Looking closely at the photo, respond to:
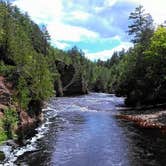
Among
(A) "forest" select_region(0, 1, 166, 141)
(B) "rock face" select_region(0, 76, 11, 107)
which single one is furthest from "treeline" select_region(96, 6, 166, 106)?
(B) "rock face" select_region(0, 76, 11, 107)

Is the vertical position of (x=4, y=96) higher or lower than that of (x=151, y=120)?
higher

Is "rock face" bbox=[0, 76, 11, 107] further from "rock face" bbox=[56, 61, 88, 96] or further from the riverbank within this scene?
"rock face" bbox=[56, 61, 88, 96]

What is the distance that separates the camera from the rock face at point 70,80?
15125cm

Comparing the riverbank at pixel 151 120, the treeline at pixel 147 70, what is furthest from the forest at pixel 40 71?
the riverbank at pixel 151 120

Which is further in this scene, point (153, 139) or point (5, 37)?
point (5, 37)

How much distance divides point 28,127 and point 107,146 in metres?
12.6

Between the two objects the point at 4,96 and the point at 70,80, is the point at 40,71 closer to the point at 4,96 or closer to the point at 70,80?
the point at 4,96

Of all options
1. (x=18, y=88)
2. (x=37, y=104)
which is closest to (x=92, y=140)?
(x=18, y=88)

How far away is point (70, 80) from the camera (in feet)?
503

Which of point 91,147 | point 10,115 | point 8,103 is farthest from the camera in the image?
point 8,103

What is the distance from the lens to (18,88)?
46.7 metres

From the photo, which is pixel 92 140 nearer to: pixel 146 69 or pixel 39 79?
pixel 39 79

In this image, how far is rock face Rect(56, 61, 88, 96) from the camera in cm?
15125

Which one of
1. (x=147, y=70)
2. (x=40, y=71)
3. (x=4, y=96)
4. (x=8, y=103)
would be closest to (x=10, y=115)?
(x=8, y=103)
